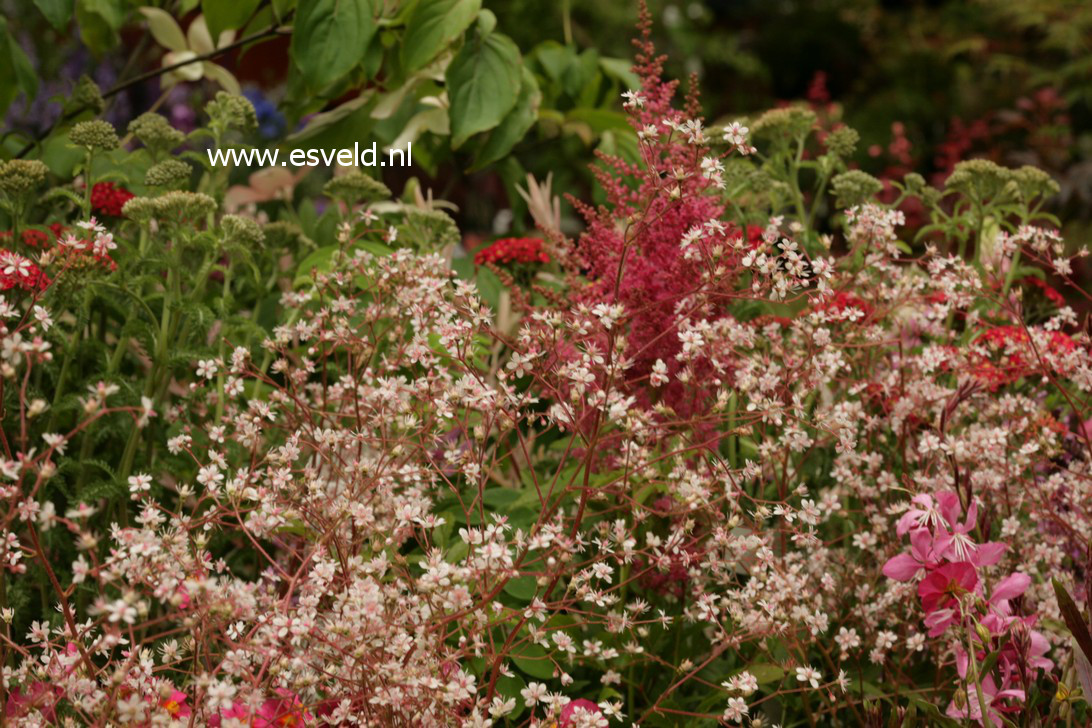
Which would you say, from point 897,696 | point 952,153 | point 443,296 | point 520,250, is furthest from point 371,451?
point 952,153

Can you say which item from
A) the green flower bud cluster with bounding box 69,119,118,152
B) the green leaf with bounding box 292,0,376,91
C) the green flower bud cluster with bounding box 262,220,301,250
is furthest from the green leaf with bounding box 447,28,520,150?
the green flower bud cluster with bounding box 69,119,118,152

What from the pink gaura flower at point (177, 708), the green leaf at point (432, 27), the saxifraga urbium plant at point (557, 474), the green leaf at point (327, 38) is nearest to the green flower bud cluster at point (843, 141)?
the saxifraga urbium plant at point (557, 474)

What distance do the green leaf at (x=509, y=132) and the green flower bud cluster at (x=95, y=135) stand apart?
0.59 m

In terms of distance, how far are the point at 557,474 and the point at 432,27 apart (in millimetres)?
938

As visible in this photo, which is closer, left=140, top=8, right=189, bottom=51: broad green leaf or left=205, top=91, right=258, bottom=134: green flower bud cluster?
left=205, top=91, right=258, bottom=134: green flower bud cluster

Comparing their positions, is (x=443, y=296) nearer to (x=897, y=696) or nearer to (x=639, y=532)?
(x=639, y=532)

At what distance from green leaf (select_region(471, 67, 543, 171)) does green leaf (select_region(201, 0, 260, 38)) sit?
0.39 metres

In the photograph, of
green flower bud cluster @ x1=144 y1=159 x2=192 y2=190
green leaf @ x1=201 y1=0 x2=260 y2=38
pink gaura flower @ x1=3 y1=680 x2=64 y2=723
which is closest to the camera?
pink gaura flower @ x1=3 y1=680 x2=64 y2=723

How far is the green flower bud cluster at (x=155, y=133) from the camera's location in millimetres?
1333

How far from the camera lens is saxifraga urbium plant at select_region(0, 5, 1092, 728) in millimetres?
817

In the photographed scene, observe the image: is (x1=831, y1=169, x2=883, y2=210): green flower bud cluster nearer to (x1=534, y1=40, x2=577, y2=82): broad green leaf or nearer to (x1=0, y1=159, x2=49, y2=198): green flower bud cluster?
(x1=534, y1=40, x2=577, y2=82): broad green leaf

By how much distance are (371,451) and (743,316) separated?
20.1 inches

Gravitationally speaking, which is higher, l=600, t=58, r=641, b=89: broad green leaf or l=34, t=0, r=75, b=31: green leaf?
l=34, t=0, r=75, b=31: green leaf

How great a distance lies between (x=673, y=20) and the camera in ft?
22.4
